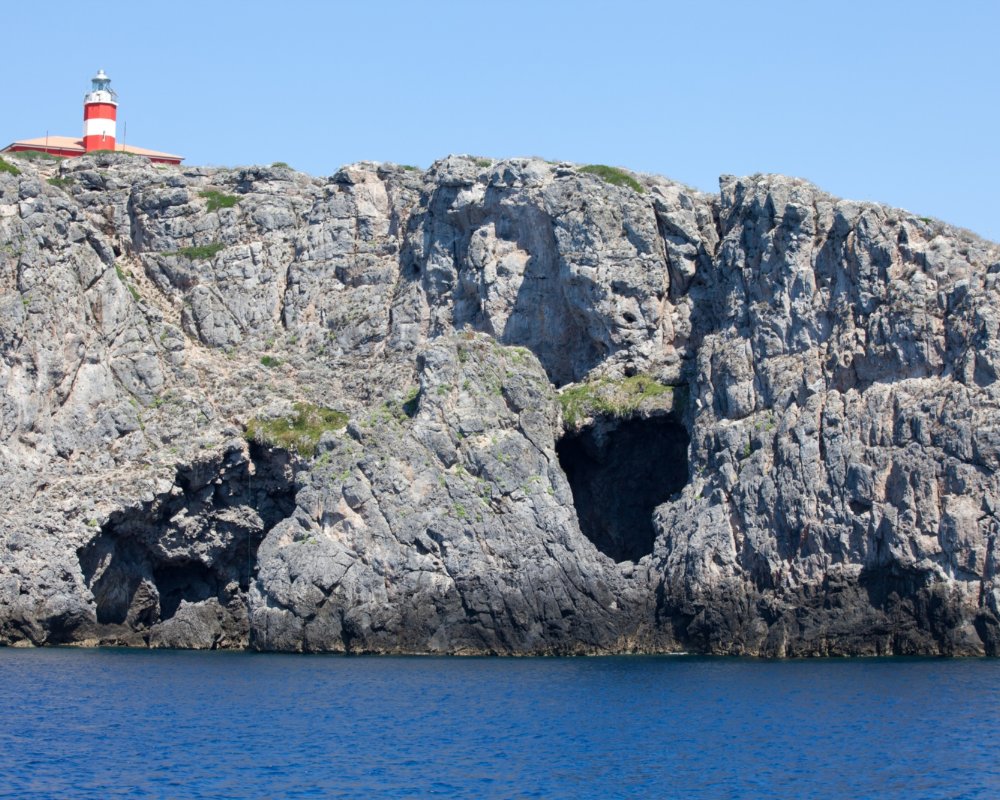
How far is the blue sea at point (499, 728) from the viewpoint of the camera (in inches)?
2019

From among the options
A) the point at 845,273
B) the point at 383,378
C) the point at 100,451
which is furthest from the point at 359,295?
the point at 845,273

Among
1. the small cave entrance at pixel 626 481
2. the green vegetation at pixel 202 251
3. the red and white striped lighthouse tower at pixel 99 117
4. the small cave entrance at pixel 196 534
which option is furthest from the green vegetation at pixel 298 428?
the red and white striped lighthouse tower at pixel 99 117

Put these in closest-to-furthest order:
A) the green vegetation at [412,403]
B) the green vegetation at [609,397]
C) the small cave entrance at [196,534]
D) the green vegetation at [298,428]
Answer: the green vegetation at [412,403], the small cave entrance at [196,534], the green vegetation at [298,428], the green vegetation at [609,397]

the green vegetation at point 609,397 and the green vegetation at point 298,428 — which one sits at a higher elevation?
the green vegetation at point 609,397

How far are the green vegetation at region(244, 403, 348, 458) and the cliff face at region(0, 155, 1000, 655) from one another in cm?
17

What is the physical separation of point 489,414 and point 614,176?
16.2 m

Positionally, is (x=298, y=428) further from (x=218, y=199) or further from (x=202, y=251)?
(x=218, y=199)

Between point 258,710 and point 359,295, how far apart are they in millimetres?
39267

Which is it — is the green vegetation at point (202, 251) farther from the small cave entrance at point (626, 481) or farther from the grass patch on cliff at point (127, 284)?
the small cave entrance at point (626, 481)

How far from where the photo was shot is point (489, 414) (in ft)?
287

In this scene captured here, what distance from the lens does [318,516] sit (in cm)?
8469

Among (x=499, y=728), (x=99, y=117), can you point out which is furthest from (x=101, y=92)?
(x=499, y=728)

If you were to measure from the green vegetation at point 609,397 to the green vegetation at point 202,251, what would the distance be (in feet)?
72.8

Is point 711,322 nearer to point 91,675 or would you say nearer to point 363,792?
point 91,675
